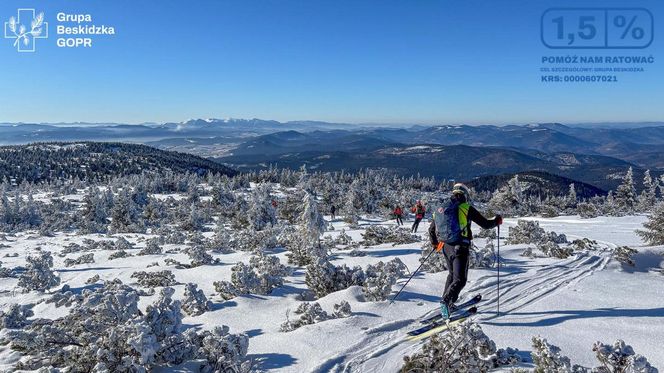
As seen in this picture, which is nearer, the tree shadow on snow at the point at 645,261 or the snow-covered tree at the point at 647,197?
the tree shadow on snow at the point at 645,261

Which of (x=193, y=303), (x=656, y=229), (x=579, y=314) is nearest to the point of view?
(x=579, y=314)

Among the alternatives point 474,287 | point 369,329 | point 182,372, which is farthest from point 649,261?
point 182,372

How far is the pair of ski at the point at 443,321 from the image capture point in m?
6.53

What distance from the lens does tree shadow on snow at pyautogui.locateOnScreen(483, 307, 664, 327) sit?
6.92m

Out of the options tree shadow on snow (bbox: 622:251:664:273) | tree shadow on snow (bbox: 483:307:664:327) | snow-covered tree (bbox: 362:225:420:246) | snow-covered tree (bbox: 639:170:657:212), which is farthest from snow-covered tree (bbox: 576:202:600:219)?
tree shadow on snow (bbox: 483:307:664:327)

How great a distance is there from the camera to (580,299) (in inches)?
324

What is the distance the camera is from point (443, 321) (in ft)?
23.1

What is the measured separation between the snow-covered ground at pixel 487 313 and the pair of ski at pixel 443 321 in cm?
18

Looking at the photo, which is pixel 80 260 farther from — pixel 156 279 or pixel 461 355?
pixel 461 355

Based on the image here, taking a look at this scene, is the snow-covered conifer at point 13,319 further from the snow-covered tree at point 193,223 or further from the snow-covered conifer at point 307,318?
the snow-covered tree at point 193,223

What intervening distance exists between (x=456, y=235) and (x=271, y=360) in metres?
4.02

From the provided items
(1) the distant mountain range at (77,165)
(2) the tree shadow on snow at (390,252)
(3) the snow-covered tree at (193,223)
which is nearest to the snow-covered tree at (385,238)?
(2) the tree shadow on snow at (390,252)

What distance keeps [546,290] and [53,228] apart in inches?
1737

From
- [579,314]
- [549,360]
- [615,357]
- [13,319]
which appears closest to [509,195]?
[579,314]
